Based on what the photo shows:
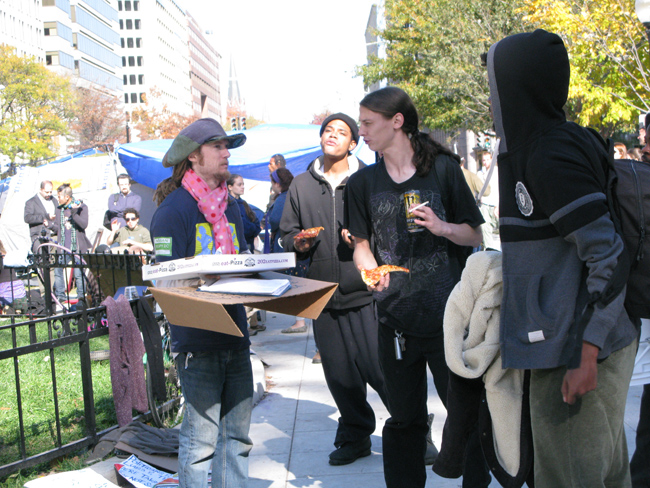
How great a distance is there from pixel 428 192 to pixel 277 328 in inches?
248

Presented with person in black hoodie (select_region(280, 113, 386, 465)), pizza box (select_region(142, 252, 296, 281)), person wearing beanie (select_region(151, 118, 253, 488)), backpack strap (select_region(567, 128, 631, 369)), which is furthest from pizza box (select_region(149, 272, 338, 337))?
person in black hoodie (select_region(280, 113, 386, 465))

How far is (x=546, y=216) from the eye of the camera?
7.06 feet

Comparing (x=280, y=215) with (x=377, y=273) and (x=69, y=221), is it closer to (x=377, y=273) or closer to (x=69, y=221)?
(x=377, y=273)

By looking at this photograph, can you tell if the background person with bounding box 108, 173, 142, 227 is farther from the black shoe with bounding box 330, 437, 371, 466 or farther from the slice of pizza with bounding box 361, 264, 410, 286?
the slice of pizza with bounding box 361, 264, 410, 286

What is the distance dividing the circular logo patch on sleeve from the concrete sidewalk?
2170 mm

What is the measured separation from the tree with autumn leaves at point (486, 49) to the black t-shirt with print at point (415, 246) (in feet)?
34.4

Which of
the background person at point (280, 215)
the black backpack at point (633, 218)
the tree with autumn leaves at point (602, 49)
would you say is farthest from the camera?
the tree with autumn leaves at point (602, 49)

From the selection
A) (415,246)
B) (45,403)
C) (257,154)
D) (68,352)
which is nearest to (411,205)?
(415,246)

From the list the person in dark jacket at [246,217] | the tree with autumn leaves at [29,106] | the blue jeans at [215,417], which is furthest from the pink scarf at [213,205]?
the tree with autumn leaves at [29,106]

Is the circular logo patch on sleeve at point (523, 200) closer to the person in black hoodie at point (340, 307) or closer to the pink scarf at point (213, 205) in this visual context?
the pink scarf at point (213, 205)

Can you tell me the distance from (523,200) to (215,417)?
172 cm

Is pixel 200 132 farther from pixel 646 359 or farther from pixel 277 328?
pixel 277 328

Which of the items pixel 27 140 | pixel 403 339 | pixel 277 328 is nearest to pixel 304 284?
pixel 403 339

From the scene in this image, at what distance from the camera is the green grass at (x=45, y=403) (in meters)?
4.91
